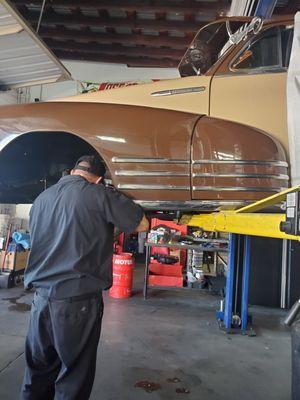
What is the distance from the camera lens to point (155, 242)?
541 cm

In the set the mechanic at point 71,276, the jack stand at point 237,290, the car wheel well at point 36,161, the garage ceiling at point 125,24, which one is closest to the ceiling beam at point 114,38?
the garage ceiling at point 125,24

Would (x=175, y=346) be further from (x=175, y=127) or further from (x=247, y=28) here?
(x=247, y=28)

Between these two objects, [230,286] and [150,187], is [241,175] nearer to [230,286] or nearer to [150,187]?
[150,187]

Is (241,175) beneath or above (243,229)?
above

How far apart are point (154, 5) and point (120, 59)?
2.27 m

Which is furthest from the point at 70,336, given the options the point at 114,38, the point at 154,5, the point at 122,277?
the point at 114,38

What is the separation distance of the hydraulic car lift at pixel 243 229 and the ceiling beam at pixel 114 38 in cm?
358

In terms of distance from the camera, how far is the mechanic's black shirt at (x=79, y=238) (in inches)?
68.4

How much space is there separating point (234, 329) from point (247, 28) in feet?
10.8

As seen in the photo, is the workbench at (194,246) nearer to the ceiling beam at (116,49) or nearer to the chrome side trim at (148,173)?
the chrome side trim at (148,173)

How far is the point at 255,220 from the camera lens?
178 cm

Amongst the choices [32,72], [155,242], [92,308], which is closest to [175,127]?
[92,308]

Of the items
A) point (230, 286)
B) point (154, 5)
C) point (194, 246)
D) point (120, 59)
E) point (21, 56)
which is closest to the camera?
point (21, 56)

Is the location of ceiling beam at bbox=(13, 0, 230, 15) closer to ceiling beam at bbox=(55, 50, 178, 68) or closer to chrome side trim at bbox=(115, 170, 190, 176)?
ceiling beam at bbox=(55, 50, 178, 68)
